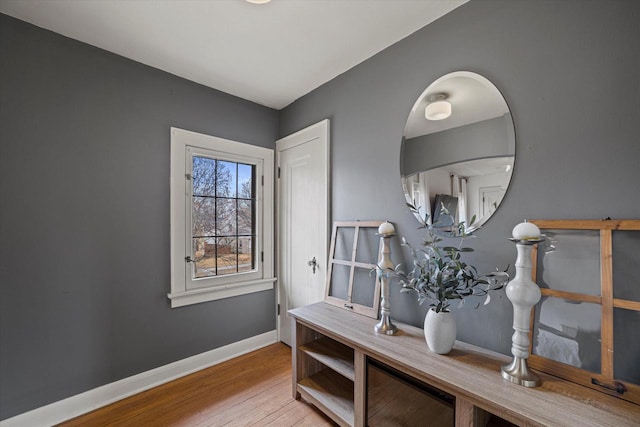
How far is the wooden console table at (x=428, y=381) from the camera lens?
3.02 ft

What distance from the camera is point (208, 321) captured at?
7.90 feet

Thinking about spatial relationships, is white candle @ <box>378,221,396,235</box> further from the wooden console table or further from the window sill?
the window sill

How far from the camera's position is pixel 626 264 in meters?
1.02

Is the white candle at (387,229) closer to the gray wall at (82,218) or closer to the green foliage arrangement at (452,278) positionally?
the green foliage arrangement at (452,278)

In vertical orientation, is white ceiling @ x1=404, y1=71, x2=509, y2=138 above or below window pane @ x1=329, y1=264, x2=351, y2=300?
above

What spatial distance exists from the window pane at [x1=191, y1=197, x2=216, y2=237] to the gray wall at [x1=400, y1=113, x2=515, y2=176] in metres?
1.68

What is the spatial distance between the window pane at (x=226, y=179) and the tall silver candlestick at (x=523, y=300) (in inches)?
87.9

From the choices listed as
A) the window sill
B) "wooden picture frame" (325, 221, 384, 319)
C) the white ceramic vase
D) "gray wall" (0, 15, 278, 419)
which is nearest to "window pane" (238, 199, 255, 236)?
the window sill

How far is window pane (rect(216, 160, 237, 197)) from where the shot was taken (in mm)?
2498

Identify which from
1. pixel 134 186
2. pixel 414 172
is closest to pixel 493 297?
pixel 414 172

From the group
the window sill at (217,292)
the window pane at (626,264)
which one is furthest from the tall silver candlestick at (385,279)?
the window sill at (217,292)

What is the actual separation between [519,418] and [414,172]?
1256mm

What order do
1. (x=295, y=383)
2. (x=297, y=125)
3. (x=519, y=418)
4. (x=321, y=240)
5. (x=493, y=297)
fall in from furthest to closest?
(x=297, y=125) → (x=321, y=240) → (x=295, y=383) → (x=493, y=297) → (x=519, y=418)

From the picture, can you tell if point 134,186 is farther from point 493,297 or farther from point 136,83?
point 493,297
